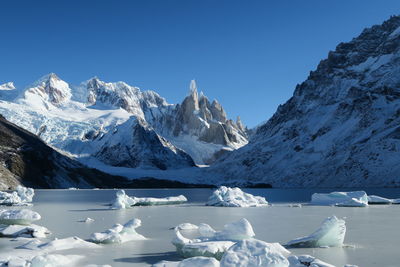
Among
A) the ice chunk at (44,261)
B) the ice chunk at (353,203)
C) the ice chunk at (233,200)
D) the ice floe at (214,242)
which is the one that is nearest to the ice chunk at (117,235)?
the ice floe at (214,242)

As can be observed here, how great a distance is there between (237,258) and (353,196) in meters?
41.9

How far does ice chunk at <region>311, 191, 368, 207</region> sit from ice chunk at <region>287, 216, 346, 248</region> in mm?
31577

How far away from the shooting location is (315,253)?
1652 cm

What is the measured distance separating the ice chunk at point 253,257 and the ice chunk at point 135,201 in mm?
31528

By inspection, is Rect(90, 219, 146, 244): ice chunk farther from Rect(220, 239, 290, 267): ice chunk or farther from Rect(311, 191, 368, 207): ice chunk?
Rect(311, 191, 368, 207): ice chunk

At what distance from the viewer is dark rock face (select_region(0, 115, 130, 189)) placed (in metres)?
141

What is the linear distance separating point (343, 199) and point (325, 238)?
36.1 metres

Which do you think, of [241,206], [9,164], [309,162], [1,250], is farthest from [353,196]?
[309,162]

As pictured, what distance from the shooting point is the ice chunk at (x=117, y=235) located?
1883 centimetres

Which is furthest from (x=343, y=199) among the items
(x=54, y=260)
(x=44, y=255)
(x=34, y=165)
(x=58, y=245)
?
(x=34, y=165)

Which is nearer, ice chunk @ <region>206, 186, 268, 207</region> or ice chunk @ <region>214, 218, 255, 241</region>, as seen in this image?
ice chunk @ <region>214, 218, 255, 241</region>

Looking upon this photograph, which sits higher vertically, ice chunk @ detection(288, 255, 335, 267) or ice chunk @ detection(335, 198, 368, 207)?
ice chunk @ detection(335, 198, 368, 207)

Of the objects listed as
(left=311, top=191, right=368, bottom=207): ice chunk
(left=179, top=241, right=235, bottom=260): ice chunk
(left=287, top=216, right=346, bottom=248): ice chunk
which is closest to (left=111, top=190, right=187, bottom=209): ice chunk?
(left=311, top=191, right=368, bottom=207): ice chunk

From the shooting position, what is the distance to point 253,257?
1219 cm
